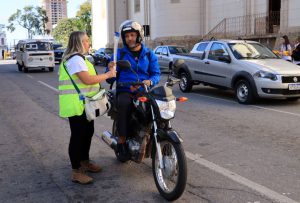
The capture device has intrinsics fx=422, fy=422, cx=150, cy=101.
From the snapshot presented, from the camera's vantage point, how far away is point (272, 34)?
934 inches

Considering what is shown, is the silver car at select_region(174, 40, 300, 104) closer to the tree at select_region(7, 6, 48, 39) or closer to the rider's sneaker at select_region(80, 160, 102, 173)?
the rider's sneaker at select_region(80, 160, 102, 173)

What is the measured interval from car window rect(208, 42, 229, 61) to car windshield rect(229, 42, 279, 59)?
247mm

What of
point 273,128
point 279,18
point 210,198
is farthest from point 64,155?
point 279,18

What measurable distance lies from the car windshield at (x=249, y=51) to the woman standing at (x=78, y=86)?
7.49 meters

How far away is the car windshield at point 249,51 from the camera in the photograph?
11578mm

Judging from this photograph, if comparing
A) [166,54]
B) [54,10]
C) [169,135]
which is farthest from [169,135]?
[54,10]

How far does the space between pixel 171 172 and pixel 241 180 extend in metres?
1.10

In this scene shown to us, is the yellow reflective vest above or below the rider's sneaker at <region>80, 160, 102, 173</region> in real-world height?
above

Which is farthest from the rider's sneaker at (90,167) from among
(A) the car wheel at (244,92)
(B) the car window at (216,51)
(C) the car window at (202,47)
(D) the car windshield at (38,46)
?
(D) the car windshield at (38,46)

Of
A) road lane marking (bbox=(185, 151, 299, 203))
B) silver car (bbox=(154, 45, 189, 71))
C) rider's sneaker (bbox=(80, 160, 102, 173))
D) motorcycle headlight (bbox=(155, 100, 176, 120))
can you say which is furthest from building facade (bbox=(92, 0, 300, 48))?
motorcycle headlight (bbox=(155, 100, 176, 120))

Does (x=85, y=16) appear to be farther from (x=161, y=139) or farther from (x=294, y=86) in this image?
(x=161, y=139)

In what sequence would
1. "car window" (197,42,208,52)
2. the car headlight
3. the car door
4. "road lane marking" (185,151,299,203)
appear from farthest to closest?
"car window" (197,42,208,52)
the car door
the car headlight
"road lane marking" (185,151,299,203)

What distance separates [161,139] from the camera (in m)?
4.37

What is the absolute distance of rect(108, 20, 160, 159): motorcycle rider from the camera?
4828 mm
